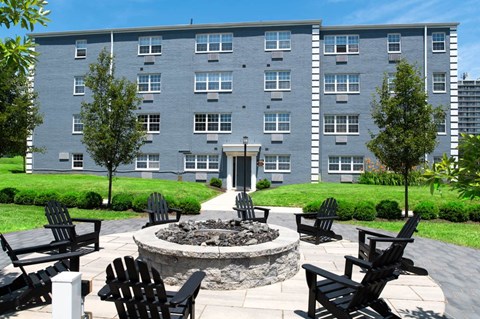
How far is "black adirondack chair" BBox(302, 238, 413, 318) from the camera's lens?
12.4 feet

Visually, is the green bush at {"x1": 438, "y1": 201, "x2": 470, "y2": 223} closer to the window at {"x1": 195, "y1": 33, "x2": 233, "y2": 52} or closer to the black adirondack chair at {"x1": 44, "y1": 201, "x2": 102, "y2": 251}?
the black adirondack chair at {"x1": 44, "y1": 201, "x2": 102, "y2": 251}

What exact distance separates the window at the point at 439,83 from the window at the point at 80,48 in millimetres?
27833

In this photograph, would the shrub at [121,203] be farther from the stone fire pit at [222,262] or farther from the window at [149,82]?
the window at [149,82]

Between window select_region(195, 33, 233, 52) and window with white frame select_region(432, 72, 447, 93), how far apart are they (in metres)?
15.7

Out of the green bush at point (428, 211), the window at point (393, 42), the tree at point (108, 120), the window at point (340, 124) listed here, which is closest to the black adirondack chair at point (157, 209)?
the tree at point (108, 120)

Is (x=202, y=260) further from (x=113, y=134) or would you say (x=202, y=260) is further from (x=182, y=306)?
(x=113, y=134)

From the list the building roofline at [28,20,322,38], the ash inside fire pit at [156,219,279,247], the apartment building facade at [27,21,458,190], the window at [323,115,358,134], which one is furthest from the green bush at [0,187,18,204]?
the window at [323,115,358,134]

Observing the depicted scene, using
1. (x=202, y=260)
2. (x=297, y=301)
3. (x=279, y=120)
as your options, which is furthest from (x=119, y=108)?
(x=279, y=120)

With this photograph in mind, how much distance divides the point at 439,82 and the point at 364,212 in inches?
749

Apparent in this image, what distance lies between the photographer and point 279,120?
26906 mm

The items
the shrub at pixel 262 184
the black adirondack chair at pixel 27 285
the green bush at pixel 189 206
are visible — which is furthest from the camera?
the shrub at pixel 262 184

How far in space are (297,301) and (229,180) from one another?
865 inches

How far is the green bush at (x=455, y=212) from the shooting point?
1293 centimetres

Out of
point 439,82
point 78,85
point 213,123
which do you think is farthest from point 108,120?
point 439,82
